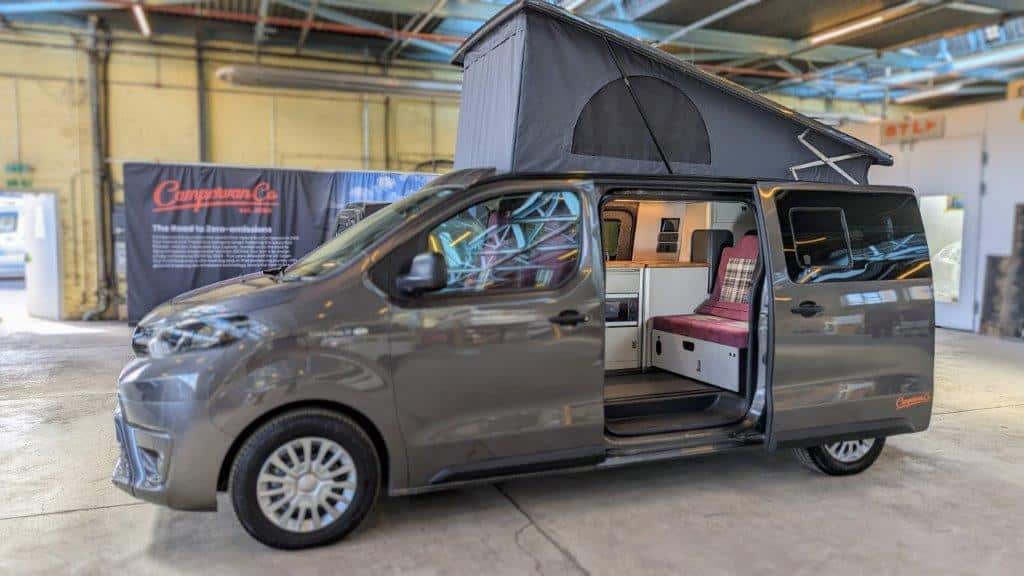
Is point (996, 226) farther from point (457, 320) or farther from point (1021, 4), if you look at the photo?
point (457, 320)

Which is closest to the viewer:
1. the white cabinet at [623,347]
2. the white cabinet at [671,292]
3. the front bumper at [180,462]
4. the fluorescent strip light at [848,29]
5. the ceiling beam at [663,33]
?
the front bumper at [180,462]

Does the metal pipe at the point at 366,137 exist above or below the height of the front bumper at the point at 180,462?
above

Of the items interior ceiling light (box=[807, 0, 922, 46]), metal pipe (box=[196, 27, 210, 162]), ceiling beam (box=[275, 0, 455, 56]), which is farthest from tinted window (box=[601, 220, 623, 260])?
metal pipe (box=[196, 27, 210, 162])

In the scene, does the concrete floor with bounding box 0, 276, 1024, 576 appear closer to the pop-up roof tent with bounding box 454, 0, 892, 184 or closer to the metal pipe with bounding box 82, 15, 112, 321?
the pop-up roof tent with bounding box 454, 0, 892, 184

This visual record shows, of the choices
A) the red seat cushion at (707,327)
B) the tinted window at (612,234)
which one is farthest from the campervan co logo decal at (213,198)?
the red seat cushion at (707,327)

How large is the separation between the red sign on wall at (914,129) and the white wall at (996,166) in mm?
149

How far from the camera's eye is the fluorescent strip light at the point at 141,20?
9298 mm

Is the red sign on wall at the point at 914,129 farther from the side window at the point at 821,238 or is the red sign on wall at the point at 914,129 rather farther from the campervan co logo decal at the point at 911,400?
the side window at the point at 821,238

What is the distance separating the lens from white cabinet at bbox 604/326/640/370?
541cm

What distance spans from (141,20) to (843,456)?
1016cm

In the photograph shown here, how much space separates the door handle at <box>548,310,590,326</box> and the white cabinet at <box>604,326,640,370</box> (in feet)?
Answer: 6.35

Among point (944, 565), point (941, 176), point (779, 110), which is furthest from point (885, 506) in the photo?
point (941, 176)

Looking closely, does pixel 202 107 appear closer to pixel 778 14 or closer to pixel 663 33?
pixel 663 33

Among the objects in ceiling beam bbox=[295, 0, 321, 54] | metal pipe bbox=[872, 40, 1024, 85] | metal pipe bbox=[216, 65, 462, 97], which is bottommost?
metal pipe bbox=[216, 65, 462, 97]
